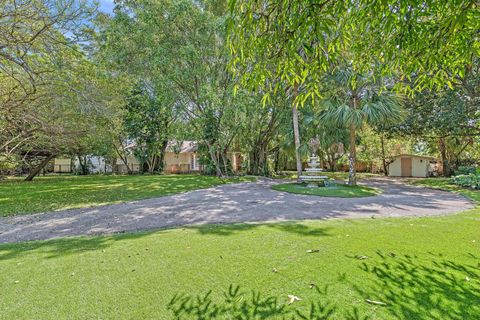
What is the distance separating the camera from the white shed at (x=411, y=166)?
26.8 meters

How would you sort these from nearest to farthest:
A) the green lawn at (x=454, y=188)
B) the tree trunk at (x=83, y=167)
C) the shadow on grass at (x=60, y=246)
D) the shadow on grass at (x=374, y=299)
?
1. the shadow on grass at (x=374, y=299)
2. the shadow on grass at (x=60, y=246)
3. the green lawn at (x=454, y=188)
4. the tree trunk at (x=83, y=167)

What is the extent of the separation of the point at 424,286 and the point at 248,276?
186cm

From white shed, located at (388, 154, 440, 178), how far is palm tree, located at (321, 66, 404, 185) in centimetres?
1599

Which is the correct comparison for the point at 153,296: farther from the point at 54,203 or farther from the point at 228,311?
the point at 54,203

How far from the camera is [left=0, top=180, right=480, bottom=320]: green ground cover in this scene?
8.16 feet

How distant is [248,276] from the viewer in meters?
3.16

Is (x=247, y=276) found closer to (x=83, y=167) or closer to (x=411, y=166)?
(x=411, y=166)

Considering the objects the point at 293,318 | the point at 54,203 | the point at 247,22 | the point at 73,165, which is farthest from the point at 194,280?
the point at 73,165

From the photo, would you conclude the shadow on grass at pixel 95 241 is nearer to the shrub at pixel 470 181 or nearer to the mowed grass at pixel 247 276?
the mowed grass at pixel 247 276

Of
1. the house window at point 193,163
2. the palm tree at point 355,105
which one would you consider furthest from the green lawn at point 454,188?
the house window at point 193,163

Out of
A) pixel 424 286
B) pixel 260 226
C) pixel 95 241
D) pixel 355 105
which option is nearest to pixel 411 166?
pixel 355 105

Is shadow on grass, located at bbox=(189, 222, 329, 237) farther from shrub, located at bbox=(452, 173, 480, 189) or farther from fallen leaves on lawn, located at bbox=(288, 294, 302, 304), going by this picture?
shrub, located at bbox=(452, 173, 480, 189)

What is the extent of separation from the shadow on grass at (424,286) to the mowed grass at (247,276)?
0.01 meters

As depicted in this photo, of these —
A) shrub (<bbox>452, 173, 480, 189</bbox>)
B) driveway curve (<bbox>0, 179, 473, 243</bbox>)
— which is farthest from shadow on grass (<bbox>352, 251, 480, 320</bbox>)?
shrub (<bbox>452, 173, 480, 189</bbox>)
